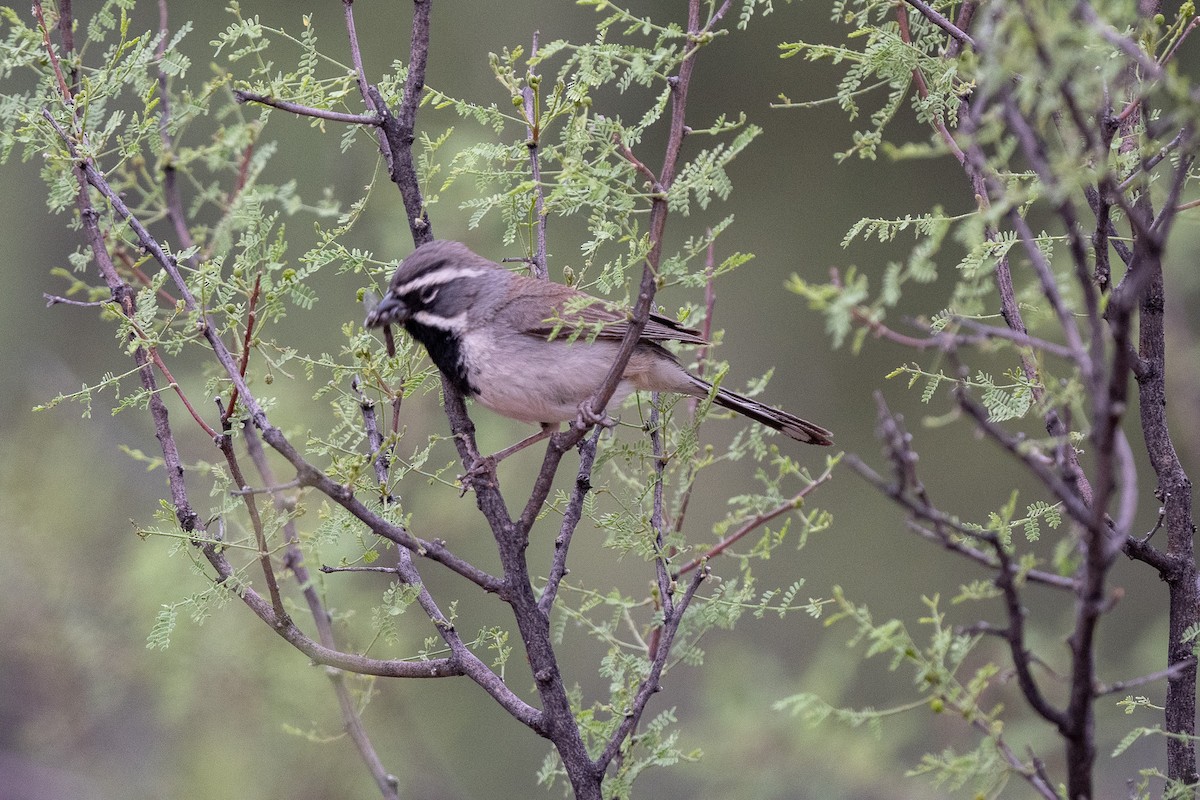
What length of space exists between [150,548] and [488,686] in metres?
2.52

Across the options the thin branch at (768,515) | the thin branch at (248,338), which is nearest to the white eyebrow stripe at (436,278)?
the thin branch at (248,338)

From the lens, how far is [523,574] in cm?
340

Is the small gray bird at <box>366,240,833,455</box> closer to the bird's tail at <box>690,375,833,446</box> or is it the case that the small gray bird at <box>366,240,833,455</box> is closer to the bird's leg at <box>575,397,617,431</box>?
the bird's tail at <box>690,375,833,446</box>

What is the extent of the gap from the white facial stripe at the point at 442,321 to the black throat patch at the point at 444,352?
15 mm

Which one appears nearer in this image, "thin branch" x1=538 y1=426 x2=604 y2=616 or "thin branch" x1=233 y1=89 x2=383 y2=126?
"thin branch" x1=233 y1=89 x2=383 y2=126

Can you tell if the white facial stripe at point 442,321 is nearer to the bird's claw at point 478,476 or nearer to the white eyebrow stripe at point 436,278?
the white eyebrow stripe at point 436,278

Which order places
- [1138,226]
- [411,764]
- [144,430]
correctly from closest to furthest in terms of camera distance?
[1138,226] → [411,764] → [144,430]

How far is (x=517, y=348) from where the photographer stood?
456 centimetres

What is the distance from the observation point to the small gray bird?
4.25 m

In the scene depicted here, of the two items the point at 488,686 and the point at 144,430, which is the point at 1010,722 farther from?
the point at 144,430

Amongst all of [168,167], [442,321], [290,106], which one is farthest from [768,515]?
[168,167]

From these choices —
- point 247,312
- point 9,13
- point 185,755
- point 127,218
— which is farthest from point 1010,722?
point 9,13

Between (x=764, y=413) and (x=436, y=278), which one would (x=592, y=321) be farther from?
(x=764, y=413)

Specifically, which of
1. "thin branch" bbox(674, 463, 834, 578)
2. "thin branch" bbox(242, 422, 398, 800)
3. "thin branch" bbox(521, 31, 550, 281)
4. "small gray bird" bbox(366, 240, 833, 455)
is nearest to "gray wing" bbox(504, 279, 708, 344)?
"small gray bird" bbox(366, 240, 833, 455)
